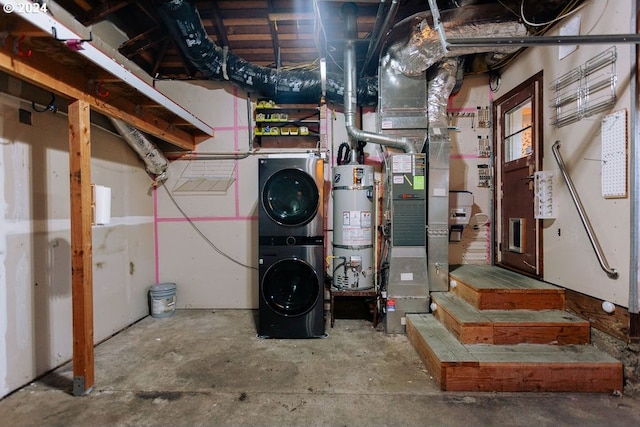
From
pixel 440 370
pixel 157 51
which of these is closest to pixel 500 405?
pixel 440 370

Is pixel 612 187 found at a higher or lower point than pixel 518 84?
lower

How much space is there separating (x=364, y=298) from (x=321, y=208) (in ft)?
4.50

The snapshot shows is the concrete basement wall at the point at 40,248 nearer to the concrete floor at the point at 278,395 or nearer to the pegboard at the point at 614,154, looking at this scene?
the concrete floor at the point at 278,395

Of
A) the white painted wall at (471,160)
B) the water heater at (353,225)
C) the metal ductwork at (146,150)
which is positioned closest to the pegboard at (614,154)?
the white painted wall at (471,160)

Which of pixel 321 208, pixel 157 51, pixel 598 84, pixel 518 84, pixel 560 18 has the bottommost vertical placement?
pixel 321 208

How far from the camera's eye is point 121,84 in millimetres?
2248

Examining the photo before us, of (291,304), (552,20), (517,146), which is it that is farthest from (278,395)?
(552,20)

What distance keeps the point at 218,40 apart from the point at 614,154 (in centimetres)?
393

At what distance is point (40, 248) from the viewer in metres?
2.31

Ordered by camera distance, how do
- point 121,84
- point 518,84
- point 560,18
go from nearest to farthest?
point 121,84 < point 560,18 < point 518,84

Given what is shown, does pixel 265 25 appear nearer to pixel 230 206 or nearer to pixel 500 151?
pixel 230 206

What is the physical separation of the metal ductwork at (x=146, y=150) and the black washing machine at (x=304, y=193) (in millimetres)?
1456

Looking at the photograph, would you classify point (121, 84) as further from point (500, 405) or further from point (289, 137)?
point (500, 405)

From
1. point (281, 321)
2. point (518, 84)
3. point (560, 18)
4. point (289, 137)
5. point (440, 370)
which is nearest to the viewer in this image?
point (440, 370)
